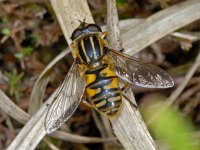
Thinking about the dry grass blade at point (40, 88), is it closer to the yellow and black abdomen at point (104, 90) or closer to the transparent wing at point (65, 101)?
the transparent wing at point (65, 101)

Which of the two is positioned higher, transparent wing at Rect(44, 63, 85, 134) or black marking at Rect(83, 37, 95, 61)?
black marking at Rect(83, 37, 95, 61)

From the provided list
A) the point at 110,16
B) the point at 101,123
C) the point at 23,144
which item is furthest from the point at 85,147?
the point at 110,16

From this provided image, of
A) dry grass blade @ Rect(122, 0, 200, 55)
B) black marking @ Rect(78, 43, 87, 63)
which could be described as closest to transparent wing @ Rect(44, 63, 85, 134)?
black marking @ Rect(78, 43, 87, 63)

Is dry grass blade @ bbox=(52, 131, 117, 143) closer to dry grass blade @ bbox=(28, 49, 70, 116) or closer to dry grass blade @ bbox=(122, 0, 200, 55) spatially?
dry grass blade @ bbox=(28, 49, 70, 116)

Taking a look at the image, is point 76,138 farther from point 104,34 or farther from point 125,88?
point 104,34

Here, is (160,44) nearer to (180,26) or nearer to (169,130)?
(180,26)

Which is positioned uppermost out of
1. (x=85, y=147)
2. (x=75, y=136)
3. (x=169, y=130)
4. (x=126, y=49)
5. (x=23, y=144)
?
(x=169, y=130)
